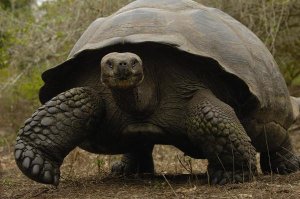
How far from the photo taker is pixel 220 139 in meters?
3.39

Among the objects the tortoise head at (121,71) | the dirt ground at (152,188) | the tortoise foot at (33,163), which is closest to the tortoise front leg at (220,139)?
the dirt ground at (152,188)

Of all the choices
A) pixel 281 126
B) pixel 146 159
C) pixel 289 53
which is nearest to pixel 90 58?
pixel 146 159

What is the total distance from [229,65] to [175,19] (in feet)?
1.55

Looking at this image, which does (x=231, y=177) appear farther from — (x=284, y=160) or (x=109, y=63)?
(x=284, y=160)

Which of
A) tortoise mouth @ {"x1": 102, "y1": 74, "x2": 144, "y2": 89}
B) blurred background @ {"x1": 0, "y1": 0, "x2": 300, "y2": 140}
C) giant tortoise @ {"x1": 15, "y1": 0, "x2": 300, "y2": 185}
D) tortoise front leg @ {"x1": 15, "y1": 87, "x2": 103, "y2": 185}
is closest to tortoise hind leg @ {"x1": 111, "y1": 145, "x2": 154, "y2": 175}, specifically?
giant tortoise @ {"x1": 15, "y1": 0, "x2": 300, "y2": 185}

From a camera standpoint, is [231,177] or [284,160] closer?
[231,177]

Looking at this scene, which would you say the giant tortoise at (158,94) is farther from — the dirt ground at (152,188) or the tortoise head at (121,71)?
the dirt ground at (152,188)

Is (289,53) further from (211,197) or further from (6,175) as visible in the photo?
(211,197)

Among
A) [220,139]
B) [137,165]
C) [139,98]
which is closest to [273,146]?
[137,165]

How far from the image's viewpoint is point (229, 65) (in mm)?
3670

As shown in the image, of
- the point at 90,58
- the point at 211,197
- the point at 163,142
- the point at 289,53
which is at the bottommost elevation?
the point at 211,197

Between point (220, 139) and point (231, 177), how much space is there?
281 millimetres

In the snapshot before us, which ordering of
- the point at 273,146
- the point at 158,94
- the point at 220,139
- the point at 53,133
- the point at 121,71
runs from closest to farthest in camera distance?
1. the point at 121,71
2. the point at 220,139
3. the point at 53,133
4. the point at 158,94
5. the point at 273,146

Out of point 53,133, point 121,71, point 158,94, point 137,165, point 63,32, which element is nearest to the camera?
point 121,71
